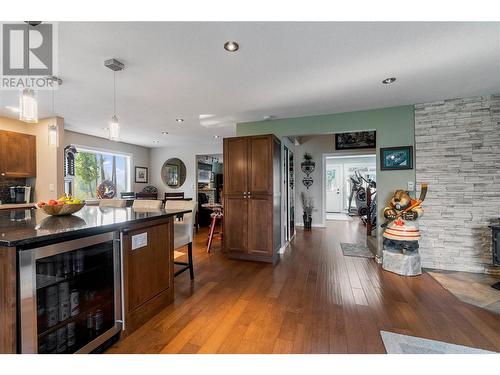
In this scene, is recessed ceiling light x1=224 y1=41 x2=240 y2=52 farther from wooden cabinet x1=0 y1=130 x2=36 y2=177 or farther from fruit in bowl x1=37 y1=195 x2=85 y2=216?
wooden cabinet x1=0 y1=130 x2=36 y2=177

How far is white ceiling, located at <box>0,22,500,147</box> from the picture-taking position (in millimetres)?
1730

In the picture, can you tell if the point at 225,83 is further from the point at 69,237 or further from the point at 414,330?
the point at 414,330

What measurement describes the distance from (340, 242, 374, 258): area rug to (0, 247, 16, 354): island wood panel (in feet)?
13.0

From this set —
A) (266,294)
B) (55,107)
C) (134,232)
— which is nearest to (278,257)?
(266,294)

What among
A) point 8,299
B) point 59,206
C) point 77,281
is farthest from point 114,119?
point 8,299

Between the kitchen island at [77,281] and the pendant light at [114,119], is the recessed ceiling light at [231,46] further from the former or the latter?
the kitchen island at [77,281]

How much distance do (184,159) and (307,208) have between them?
3987 millimetres

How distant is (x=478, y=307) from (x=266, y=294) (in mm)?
2029

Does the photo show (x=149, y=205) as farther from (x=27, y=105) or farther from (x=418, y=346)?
(x=418, y=346)

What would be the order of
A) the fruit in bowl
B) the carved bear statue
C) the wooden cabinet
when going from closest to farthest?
the fruit in bowl < the carved bear statue < the wooden cabinet

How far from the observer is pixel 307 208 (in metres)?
6.50

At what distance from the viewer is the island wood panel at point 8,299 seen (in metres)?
1.11

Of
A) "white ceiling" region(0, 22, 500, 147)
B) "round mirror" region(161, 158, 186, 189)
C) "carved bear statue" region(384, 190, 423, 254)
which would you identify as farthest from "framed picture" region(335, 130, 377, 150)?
"round mirror" region(161, 158, 186, 189)
